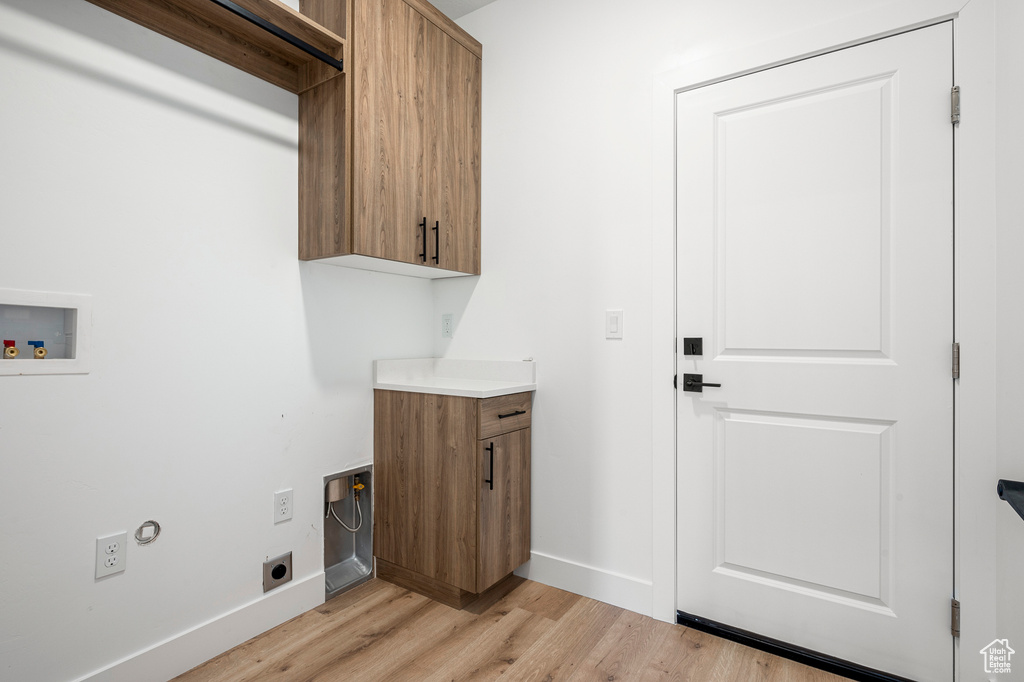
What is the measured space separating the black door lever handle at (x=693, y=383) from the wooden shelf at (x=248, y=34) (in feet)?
5.66

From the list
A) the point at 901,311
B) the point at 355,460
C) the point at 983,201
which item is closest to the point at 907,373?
the point at 901,311

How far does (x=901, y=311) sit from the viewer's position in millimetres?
1581

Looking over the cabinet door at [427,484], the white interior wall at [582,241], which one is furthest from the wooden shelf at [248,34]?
the cabinet door at [427,484]

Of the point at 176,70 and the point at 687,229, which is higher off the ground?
the point at 176,70

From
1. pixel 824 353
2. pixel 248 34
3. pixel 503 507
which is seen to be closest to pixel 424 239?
pixel 248 34

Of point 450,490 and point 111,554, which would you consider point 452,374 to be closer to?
point 450,490

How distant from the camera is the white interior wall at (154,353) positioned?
54.8 inches

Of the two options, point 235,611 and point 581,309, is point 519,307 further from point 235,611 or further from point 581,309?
point 235,611

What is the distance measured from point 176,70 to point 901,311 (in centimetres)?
246

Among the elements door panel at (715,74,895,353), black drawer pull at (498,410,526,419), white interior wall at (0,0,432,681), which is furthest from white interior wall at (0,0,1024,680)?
door panel at (715,74,895,353)

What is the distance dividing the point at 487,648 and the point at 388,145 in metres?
1.91

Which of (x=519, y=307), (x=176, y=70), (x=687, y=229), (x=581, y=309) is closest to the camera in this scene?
(x=176, y=70)

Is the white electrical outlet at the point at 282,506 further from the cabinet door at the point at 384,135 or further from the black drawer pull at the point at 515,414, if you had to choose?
the cabinet door at the point at 384,135

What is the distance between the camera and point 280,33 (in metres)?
1.63
